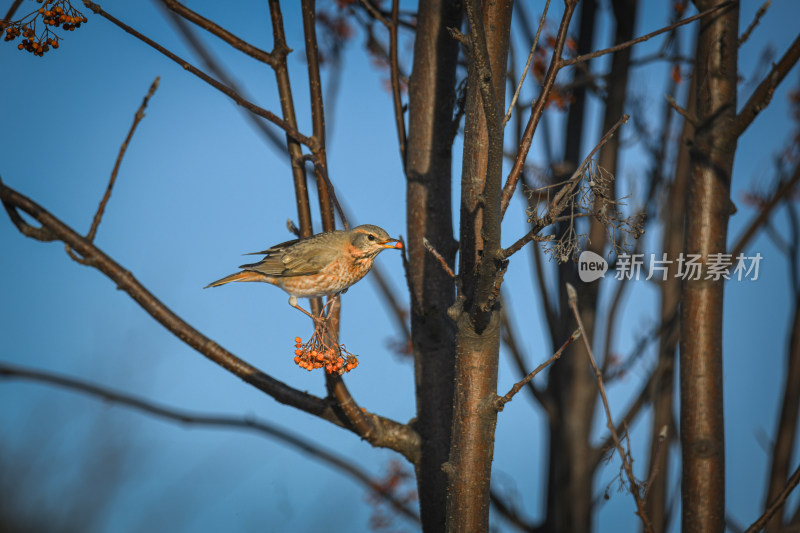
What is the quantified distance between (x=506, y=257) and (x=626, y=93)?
2.82 m

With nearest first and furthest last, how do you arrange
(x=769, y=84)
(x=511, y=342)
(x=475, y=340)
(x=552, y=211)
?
(x=552, y=211), (x=475, y=340), (x=769, y=84), (x=511, y=342)

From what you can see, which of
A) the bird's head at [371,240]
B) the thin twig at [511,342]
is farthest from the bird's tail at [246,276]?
the thin twig at [511,342]

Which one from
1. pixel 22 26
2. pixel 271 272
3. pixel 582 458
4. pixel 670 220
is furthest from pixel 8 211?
pixel 670 220

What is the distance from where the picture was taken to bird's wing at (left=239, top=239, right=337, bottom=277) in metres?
3.05

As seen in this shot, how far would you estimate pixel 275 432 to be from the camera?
10.3 ft

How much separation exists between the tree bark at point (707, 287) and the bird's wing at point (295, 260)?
167cm

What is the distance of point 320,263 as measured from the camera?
3096 millimetres

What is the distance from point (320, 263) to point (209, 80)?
1028 millimetres

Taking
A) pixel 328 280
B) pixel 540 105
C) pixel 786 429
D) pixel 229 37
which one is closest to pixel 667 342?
pixel 786 429

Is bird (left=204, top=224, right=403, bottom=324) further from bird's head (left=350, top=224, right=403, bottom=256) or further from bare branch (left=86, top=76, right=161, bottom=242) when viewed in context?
bare branch (left=86, top=76, right=161, bottom=242)

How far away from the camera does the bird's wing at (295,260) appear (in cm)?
305

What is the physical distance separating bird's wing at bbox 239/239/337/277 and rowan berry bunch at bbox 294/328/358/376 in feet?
2.30

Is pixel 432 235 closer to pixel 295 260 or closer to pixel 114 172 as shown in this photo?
pixel 295 260

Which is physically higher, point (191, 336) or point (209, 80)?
point (209, 80)
